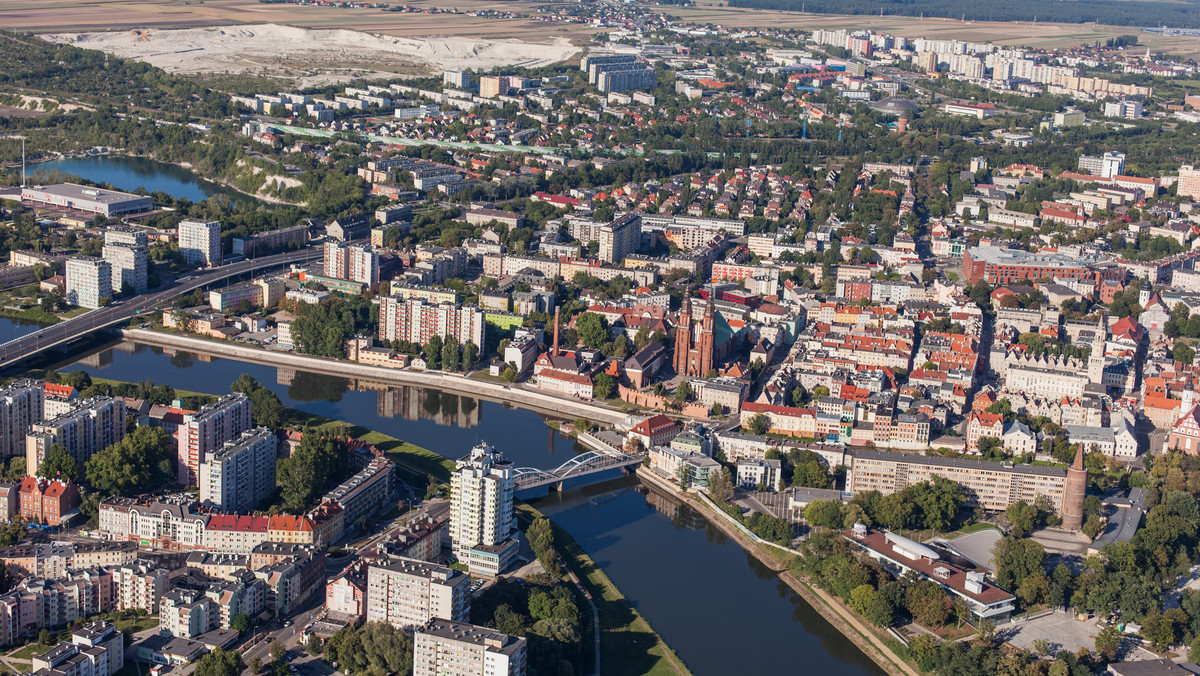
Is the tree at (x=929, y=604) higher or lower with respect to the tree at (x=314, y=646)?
higher

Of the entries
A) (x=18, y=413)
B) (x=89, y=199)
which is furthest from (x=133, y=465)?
(x=89, y=199)

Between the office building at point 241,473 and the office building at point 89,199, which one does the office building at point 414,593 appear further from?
the office building at point 89,199

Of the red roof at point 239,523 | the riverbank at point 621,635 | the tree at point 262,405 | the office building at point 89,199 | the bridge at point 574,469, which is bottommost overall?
the riverbank at point 621,635

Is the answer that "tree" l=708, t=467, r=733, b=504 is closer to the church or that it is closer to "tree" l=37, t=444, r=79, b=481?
the church

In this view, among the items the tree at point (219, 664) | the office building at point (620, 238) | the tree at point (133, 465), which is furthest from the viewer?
the office building at point (620, 238)

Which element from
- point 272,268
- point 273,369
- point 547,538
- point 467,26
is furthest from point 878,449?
point 467,26

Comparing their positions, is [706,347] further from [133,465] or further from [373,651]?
[373,651]

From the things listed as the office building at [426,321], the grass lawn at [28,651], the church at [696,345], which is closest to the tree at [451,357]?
the office building at [426,321]
